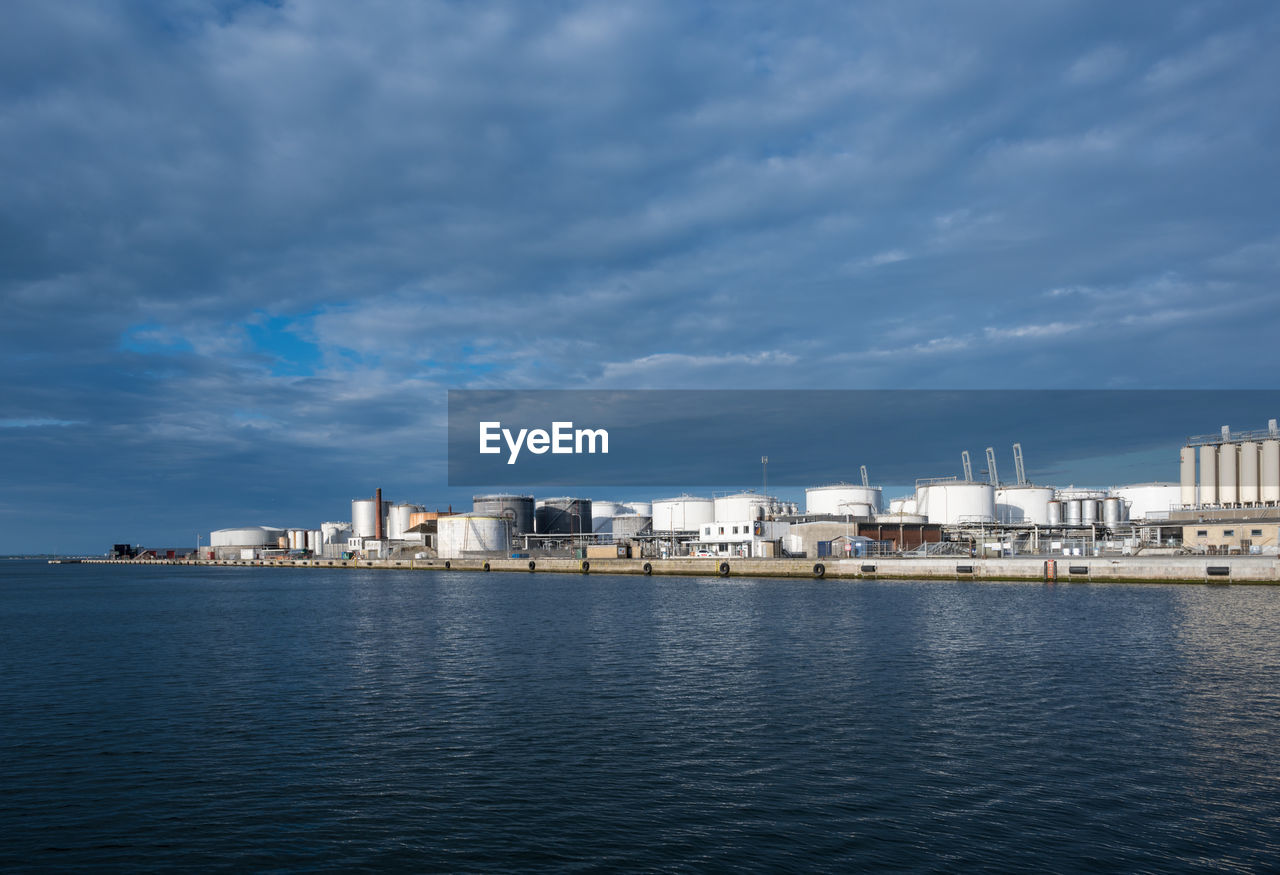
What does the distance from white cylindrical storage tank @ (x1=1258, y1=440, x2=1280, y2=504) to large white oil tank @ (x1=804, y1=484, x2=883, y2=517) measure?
62.7m

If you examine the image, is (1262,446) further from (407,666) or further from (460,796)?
(460,796)

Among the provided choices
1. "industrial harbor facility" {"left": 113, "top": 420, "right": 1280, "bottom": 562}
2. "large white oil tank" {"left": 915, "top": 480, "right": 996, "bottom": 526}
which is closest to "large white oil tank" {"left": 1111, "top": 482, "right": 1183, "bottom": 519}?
"industrial harbor facility" {"left": 113, "top": 420, "right": 1280, "bottom": 562}

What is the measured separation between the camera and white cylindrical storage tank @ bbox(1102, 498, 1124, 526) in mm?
153875

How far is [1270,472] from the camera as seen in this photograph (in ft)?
387

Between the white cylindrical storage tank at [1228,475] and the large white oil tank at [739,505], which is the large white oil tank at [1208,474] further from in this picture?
the large white oil tank at [739,505]

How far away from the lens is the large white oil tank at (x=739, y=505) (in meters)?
174

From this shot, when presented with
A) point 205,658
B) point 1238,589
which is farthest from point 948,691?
point 1238,589

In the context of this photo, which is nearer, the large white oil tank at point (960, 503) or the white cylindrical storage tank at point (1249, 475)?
the white cylindrical storage tank at point (1249, 475)

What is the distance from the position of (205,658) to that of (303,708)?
18.7 metres

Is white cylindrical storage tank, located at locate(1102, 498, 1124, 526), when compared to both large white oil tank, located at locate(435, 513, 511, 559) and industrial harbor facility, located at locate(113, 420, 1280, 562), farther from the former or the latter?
large white oil tank, located at locate(435, 513, 511, 559)

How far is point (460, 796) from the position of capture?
77.2 ft

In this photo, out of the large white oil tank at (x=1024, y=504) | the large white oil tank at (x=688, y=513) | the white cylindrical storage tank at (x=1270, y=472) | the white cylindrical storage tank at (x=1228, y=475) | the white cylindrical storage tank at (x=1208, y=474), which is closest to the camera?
the white cylindrical storage tank at (x=1270, y=472)

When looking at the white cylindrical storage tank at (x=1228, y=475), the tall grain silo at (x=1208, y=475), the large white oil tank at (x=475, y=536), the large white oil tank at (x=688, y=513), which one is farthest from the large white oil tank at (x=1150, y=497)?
the large white oil tank at (x=475, y=536)

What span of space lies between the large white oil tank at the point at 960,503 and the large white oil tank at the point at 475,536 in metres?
89.5
